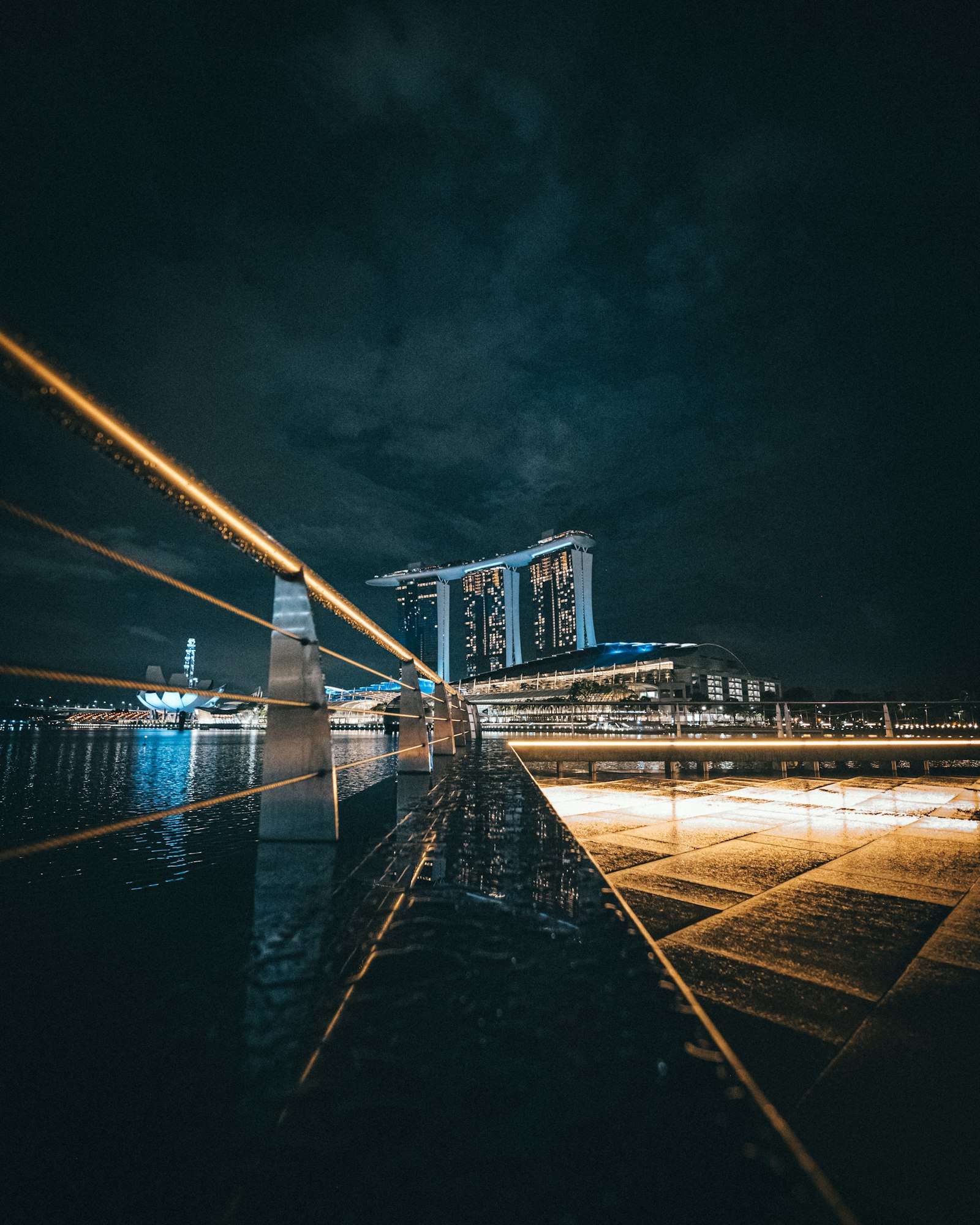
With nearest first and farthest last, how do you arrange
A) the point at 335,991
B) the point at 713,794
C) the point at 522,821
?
the point at 335,991 → the point at 522,821 → the point at 713,794

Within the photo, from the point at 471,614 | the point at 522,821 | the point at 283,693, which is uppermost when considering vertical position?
the point at 471,614

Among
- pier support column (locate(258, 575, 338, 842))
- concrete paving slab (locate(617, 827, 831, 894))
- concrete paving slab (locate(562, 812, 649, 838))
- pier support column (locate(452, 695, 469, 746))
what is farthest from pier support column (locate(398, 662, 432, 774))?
pier support column (locate(452, 695, 469, 746))

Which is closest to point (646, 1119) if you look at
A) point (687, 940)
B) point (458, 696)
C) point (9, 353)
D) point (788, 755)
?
point (9, 353)

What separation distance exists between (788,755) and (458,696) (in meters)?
6.47

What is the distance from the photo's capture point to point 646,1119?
0.66m

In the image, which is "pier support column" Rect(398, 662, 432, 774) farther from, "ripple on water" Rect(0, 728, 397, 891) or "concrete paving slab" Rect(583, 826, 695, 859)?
"concrete paving slab" Rect(583, 826, 695, 859)

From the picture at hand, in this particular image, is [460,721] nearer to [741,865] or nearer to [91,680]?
[741,865]

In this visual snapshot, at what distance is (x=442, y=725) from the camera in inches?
362

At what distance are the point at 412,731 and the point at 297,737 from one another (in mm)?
3196

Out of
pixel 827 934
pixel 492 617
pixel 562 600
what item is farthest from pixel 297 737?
pixel 492 617

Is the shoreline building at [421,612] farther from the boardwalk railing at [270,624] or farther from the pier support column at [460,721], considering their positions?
the boardwalk railing at [270,624]

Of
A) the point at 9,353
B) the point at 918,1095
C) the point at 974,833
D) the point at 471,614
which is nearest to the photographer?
the point at 9,353

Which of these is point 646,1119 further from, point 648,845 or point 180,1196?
point 648,845

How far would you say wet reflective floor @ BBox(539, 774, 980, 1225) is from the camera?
123cm
